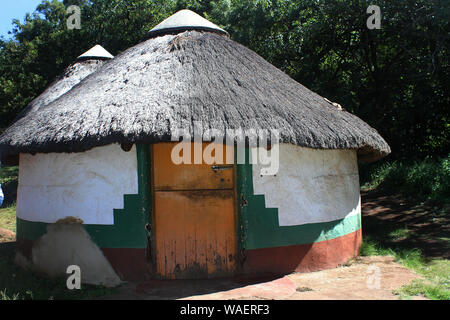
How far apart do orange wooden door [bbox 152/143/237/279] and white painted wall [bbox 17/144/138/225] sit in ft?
1.33

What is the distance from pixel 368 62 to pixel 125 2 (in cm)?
951

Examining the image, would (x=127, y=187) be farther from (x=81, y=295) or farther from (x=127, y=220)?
(x=81, y=295)

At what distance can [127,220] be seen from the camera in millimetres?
5324

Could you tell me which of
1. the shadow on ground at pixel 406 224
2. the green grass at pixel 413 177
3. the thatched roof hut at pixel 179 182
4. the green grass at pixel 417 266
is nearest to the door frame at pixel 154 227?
the thatched roof hut at pixel 179 182

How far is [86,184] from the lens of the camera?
217 inches

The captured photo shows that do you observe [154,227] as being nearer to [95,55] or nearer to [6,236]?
[6,236]

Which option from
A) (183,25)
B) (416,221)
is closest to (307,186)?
(183,25)

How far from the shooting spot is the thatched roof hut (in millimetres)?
5270

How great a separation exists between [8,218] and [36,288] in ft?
23.6

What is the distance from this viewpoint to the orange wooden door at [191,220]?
5379 millimetres

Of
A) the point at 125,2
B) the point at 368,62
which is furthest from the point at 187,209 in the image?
the point at 125,2

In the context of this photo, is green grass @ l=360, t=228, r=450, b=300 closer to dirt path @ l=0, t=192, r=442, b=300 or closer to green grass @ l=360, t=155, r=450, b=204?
dirt path @ l=0, t=192, r=442, b=300
